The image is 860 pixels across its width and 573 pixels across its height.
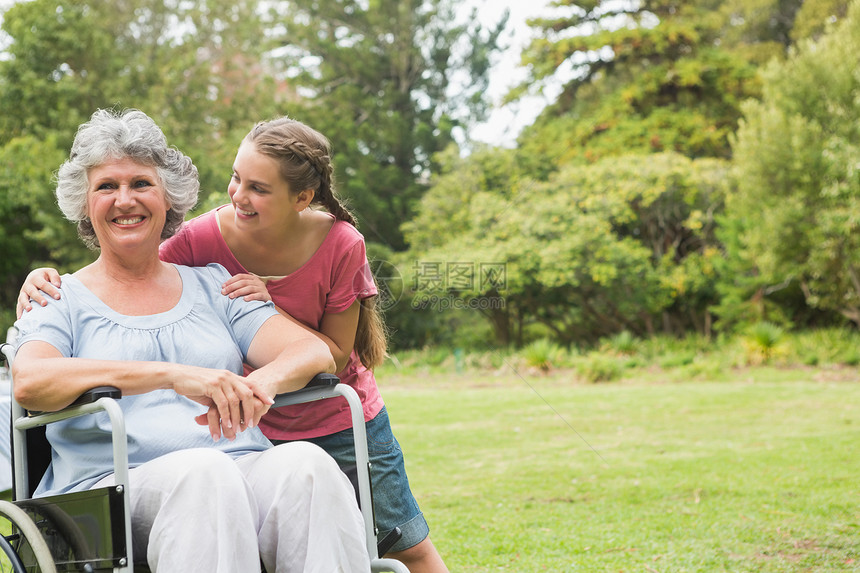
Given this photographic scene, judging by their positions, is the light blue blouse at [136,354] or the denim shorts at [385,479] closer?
the light blue blouse at [136,354]

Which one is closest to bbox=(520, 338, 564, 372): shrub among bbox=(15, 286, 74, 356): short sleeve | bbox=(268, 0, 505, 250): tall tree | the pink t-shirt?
bbox=(268, 0, 505, 250): tall tree

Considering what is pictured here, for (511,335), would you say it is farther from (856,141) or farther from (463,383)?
(856,141)

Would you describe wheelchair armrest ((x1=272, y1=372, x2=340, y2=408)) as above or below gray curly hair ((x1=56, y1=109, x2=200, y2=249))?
below

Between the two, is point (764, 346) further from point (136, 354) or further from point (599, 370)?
point (136, 354)

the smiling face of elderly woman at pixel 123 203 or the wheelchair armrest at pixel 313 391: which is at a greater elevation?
the smiling face of elderly woman at pixel 123 203

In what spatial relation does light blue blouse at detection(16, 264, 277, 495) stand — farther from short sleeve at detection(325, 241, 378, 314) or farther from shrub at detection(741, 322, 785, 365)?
shrub at detection(741, 322, 785, 365)

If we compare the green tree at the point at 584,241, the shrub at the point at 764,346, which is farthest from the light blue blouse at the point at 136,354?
the green tree at the point at 584,241

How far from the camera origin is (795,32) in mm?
14664

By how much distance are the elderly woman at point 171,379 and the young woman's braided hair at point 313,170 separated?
0.20m

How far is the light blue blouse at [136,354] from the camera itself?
1.56 meters

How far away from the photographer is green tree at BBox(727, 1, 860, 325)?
376 inches

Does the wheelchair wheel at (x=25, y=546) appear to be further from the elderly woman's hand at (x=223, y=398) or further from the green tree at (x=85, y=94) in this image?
the green tree at (x=85, y=94)

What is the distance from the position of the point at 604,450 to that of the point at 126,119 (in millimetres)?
4556

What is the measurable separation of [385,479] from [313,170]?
0.77 metres
